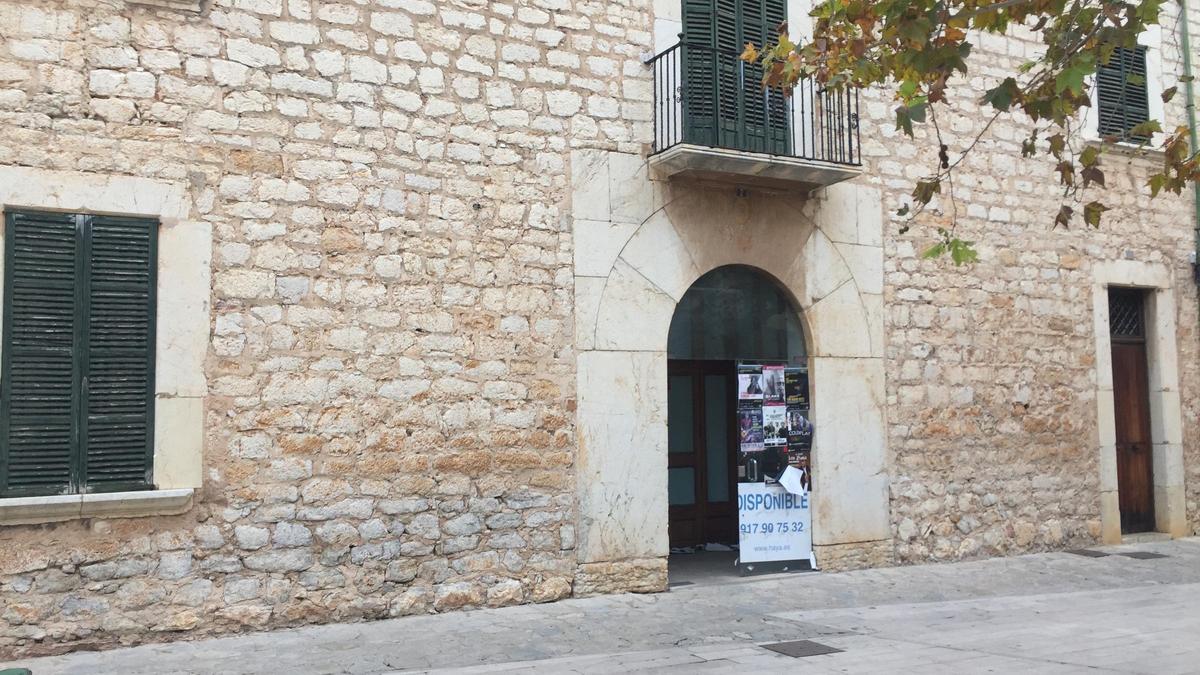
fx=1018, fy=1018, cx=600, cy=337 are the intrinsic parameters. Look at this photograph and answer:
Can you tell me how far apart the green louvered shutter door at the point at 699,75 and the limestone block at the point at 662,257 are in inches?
28.3

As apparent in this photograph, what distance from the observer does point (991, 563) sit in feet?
30.4

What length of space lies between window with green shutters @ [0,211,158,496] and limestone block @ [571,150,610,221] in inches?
117

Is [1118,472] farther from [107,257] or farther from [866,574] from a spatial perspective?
[107,257]

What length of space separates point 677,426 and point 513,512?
2797mm

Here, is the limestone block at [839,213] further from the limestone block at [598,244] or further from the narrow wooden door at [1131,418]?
the narrow wooden door at [1131,418]

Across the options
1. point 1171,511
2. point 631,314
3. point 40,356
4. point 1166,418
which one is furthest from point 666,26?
point 1171,511

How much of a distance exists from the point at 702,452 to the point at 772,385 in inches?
56.2

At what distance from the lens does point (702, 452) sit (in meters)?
9.81

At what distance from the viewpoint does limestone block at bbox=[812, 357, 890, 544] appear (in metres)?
8.63

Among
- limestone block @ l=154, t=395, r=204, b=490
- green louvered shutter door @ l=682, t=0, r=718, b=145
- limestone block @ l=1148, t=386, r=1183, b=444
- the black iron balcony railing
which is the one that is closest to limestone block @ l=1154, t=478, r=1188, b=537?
limestone block @ l=1148, t=386, r=1183, b=444

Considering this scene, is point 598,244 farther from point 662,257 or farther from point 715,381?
point 715,381

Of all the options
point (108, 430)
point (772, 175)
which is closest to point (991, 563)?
point (772, 175)

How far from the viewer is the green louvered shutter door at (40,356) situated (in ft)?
19.5

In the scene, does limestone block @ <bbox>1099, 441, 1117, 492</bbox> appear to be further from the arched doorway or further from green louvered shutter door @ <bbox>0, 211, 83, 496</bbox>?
green louvered shutter door @ <bbox>0, 211, 83, 496</bbox>
